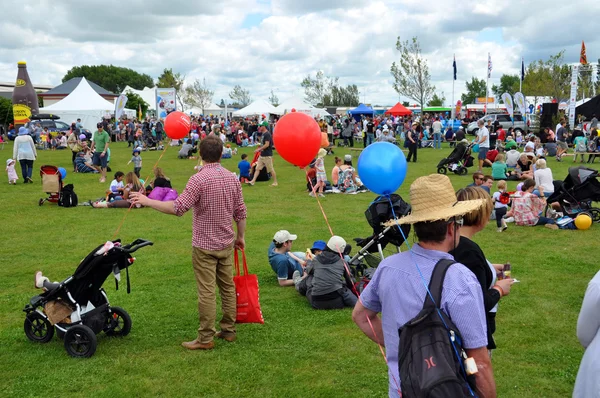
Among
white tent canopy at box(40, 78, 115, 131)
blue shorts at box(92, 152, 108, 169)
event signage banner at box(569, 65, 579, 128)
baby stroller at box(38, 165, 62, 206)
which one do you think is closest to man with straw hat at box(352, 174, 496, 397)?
baby stroller at box(38, 165, 62, 206)

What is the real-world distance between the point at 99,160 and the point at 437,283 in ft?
62.7

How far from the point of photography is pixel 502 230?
10219mm

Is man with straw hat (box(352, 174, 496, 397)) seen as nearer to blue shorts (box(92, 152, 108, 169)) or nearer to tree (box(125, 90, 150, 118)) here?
blue shorts (box(92, 152, 108, 169))

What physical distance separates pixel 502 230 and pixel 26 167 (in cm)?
1457

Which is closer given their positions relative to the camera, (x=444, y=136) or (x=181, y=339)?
(x=181, y=339)

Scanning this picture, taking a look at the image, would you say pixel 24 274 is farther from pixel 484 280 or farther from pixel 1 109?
pixel 1 109

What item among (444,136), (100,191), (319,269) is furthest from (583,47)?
(319,269)

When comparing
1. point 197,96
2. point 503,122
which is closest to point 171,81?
point 197,96

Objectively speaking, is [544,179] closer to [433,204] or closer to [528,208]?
[528,208]

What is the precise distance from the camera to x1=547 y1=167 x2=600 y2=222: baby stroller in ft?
34.2

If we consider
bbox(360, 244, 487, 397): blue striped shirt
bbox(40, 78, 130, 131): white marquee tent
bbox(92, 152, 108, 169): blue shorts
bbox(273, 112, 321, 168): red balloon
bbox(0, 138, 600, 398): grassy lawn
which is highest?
bbox(40, 78, 130, 131): white marquee tent

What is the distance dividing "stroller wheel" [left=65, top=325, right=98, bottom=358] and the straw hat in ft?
12.5

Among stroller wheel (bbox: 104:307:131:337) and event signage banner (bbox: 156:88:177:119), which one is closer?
stroller wheel (bbox: 104:307:131:337)

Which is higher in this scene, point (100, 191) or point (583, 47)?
point (583, 47)
